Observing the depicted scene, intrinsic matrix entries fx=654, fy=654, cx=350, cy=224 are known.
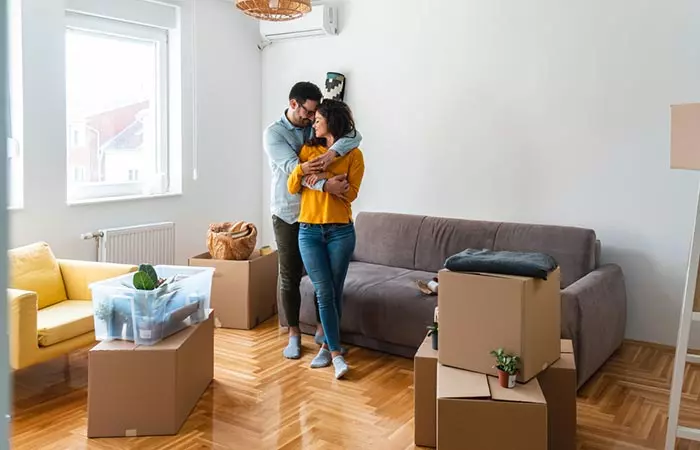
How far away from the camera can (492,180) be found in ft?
14.7

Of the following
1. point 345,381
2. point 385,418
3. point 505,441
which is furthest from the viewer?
point 345,381

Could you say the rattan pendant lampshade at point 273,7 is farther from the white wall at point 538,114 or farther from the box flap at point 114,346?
the box flap at point 114,346

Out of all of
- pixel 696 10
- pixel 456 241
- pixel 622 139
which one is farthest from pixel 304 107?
pixel 696 10

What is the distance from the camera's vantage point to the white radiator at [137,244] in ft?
14.2

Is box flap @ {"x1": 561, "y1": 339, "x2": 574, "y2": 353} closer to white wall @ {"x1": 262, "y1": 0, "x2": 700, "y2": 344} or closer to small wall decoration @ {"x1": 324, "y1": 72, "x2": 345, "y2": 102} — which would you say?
white wall @ {"x1": 262, "y1": 0, "x2": 700, "y2": 344}

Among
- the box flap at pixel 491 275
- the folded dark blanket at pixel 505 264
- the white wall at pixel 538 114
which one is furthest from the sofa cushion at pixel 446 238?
the box flap at pixel 491 275

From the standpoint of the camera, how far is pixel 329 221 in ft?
11.2

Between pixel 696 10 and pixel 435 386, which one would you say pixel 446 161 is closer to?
pixel 696 10

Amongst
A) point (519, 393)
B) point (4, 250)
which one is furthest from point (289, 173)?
point (4, 250)

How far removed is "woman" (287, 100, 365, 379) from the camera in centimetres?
341

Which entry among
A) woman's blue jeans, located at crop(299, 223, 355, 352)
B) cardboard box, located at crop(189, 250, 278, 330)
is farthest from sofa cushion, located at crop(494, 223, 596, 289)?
cardboard box, located at crop(189, 250, 278, 330)

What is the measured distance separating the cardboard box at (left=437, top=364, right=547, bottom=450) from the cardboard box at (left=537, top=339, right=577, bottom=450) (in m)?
0.24

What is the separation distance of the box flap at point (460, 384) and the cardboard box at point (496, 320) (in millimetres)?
35

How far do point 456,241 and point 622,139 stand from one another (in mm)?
1187
